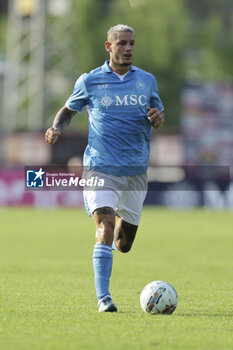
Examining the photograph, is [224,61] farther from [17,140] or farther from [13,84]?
[17,140]

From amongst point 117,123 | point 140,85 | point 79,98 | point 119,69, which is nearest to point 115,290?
point 117,123

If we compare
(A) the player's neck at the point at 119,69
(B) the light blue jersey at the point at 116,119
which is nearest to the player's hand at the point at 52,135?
(B) the light blue jersey at the point at 116,119

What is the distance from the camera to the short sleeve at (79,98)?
28.0 ft

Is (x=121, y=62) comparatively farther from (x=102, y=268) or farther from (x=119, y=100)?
(x=102, y=268)

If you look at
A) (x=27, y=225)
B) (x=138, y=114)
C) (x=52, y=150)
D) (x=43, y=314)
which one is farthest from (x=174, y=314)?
(x=52, y=150)

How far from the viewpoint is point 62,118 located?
337 inches

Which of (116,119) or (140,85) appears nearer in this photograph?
(116,119)

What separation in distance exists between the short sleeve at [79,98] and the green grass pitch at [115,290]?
1.88m

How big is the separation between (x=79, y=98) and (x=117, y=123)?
47 cm

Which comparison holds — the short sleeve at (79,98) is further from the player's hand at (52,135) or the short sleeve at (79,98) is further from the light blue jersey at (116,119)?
the player's hand at (52,135)

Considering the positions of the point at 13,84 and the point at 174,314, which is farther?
the point at 13,84

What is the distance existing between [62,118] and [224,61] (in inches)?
1788

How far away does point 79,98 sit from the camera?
855cm

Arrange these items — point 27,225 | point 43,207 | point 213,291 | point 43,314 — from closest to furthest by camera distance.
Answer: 1. point 43,314
2. point 213,291
3. point 27,225
4. point 43,207
